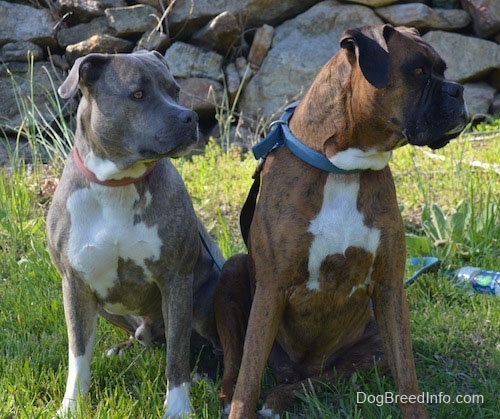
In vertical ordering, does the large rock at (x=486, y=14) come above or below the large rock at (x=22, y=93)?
above

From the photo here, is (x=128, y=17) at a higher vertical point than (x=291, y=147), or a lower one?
lower

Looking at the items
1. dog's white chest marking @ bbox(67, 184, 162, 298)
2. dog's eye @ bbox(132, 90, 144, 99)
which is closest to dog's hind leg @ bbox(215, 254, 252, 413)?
dog's white chest marking @ bbox(67, 184, 162, 298)

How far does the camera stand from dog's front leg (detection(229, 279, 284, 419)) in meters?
2.89

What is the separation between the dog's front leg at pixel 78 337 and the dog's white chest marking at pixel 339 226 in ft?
3.30

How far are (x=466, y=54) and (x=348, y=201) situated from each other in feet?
15.9

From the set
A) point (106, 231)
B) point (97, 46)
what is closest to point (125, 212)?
point (106, 231)

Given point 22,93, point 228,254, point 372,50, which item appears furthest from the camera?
point 22,93

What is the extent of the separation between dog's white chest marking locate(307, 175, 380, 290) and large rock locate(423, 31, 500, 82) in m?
4.67

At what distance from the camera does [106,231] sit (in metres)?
3.04

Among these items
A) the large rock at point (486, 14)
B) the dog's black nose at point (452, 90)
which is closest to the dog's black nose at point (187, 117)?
the dog's black nose at point (452, 90)

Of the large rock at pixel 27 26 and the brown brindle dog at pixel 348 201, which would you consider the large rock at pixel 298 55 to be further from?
the brown brindle dog at pixel 348 201

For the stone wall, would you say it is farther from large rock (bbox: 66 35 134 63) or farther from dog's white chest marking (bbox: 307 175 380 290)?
dog's white chest marking (bbox: 307 175 380 290)

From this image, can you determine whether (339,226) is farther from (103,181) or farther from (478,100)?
(478,100)

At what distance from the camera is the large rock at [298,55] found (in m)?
7.05
